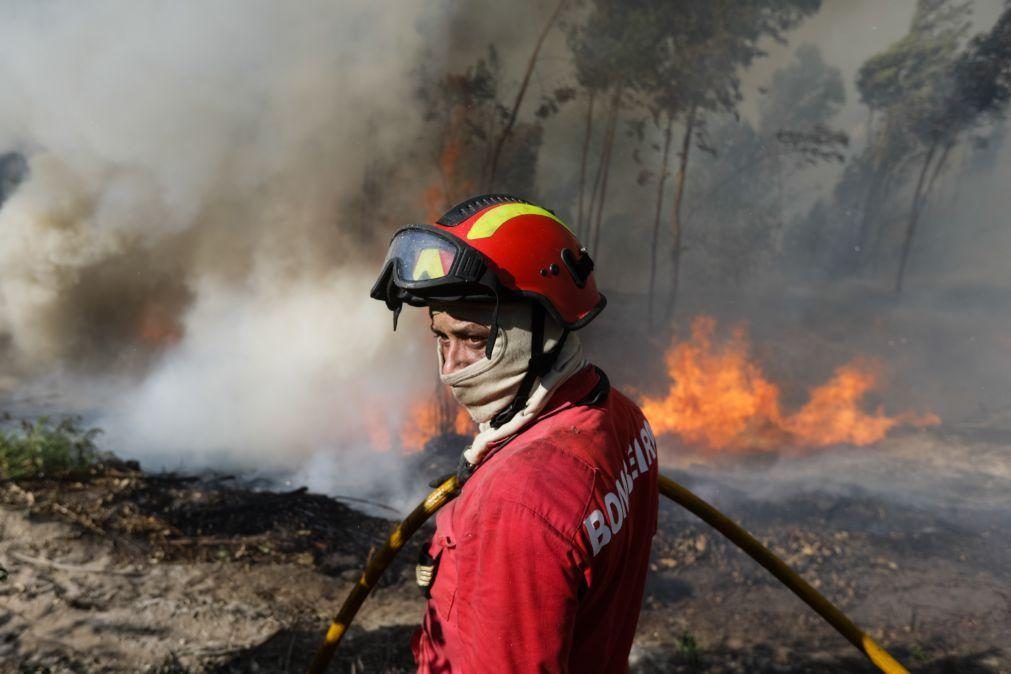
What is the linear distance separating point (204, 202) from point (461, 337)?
1534 centimetres

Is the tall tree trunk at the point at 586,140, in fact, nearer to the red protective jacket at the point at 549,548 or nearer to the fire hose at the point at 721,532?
the fire hose at the point at 721,532

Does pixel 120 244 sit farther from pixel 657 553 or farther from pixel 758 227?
pixel 758 227

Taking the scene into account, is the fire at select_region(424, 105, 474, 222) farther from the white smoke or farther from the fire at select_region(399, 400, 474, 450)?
the fire at select_region(399, 400, 474, 450)

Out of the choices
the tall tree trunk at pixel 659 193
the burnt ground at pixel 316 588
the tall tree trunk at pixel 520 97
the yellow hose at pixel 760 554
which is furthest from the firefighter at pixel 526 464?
the tall tree trunk at pixel 659 193

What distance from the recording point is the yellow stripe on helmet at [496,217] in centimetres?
182

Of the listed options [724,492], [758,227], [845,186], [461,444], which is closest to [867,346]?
[758,227]

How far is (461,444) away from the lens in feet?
34.3

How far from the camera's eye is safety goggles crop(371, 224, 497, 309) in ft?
5.60

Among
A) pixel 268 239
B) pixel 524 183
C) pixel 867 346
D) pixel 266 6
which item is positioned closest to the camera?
pixel 266 6

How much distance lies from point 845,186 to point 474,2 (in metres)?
19.0

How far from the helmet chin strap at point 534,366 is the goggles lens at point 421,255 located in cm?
29

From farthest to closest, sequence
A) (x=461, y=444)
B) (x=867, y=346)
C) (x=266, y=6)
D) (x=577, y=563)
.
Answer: (x=867, y=346), (x=266, y=6), (x=461, y=444), (x=577, y=563)

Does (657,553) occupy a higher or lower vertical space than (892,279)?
lower

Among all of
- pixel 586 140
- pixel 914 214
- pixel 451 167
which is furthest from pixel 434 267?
pixel 914 214
